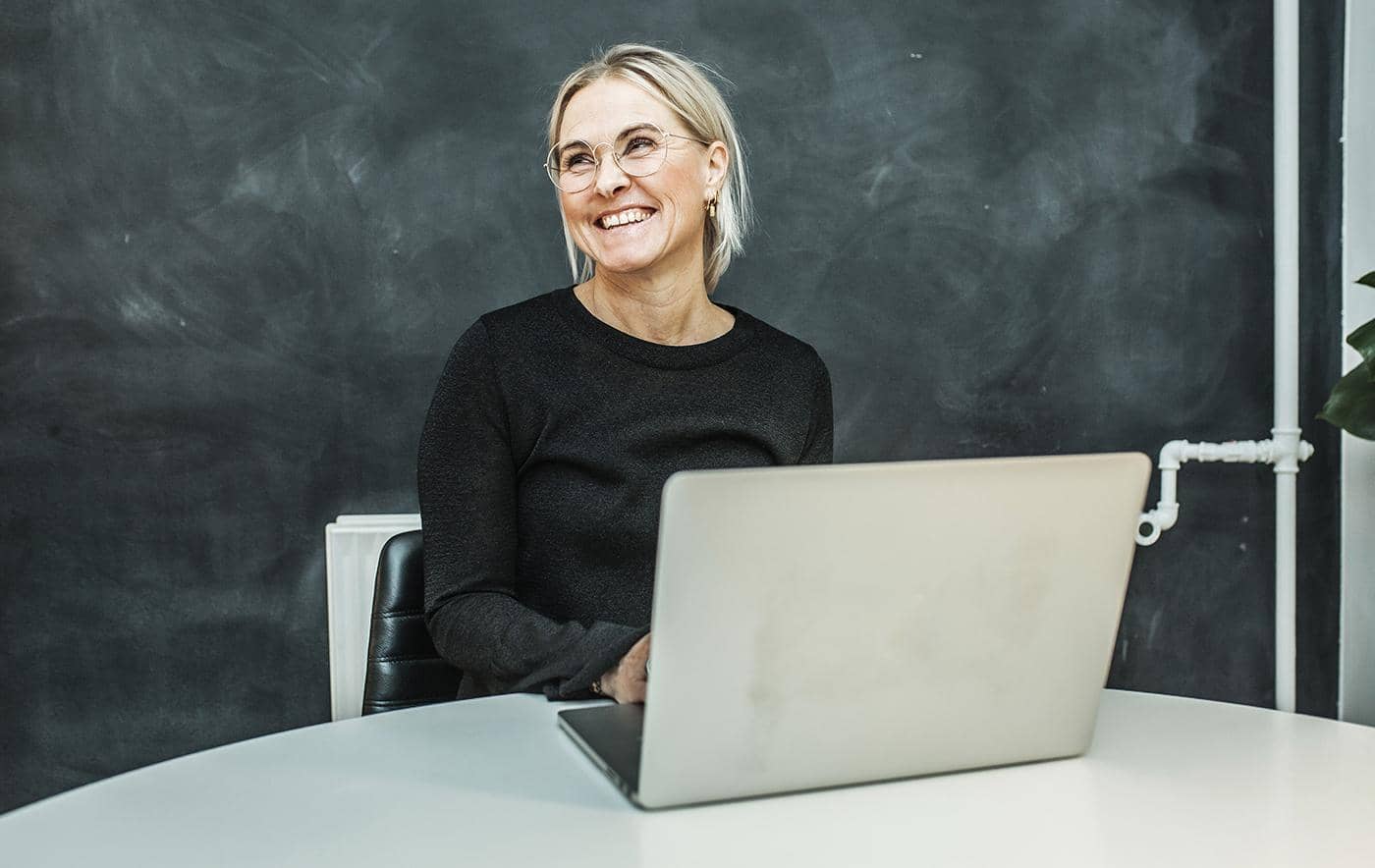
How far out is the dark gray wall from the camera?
1906mm

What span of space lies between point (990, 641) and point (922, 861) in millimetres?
159

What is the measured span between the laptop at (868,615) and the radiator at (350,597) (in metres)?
1.19

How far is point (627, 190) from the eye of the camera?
154cm

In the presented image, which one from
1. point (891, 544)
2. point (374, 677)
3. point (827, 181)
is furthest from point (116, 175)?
point (891, 544)

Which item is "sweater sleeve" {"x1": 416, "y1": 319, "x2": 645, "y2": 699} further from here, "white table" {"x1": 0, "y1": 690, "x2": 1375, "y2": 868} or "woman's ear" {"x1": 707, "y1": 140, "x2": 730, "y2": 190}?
"woman's ear" {"x1": 707, "y1": 140, "x2": 730, "y2": 190}

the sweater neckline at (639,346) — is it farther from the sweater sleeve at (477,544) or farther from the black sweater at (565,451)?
the sweater sleeve at (477,544)

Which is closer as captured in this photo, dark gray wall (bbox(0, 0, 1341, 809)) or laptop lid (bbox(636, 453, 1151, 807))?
laptop lid (bbox(636, 453, 1151, 807))

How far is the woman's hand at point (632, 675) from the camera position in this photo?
3.19ft

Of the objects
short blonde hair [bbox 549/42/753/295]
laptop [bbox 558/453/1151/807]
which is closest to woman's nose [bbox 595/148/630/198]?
short blonde hair [bbox 549/42/753/295]

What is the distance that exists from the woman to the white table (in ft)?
1.49

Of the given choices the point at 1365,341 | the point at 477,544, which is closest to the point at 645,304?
the point at 477,544

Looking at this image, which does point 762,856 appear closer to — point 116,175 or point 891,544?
point 891,544

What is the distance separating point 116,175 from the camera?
190cm

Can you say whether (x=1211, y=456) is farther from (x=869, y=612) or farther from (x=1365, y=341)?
(x=869, y=612)
